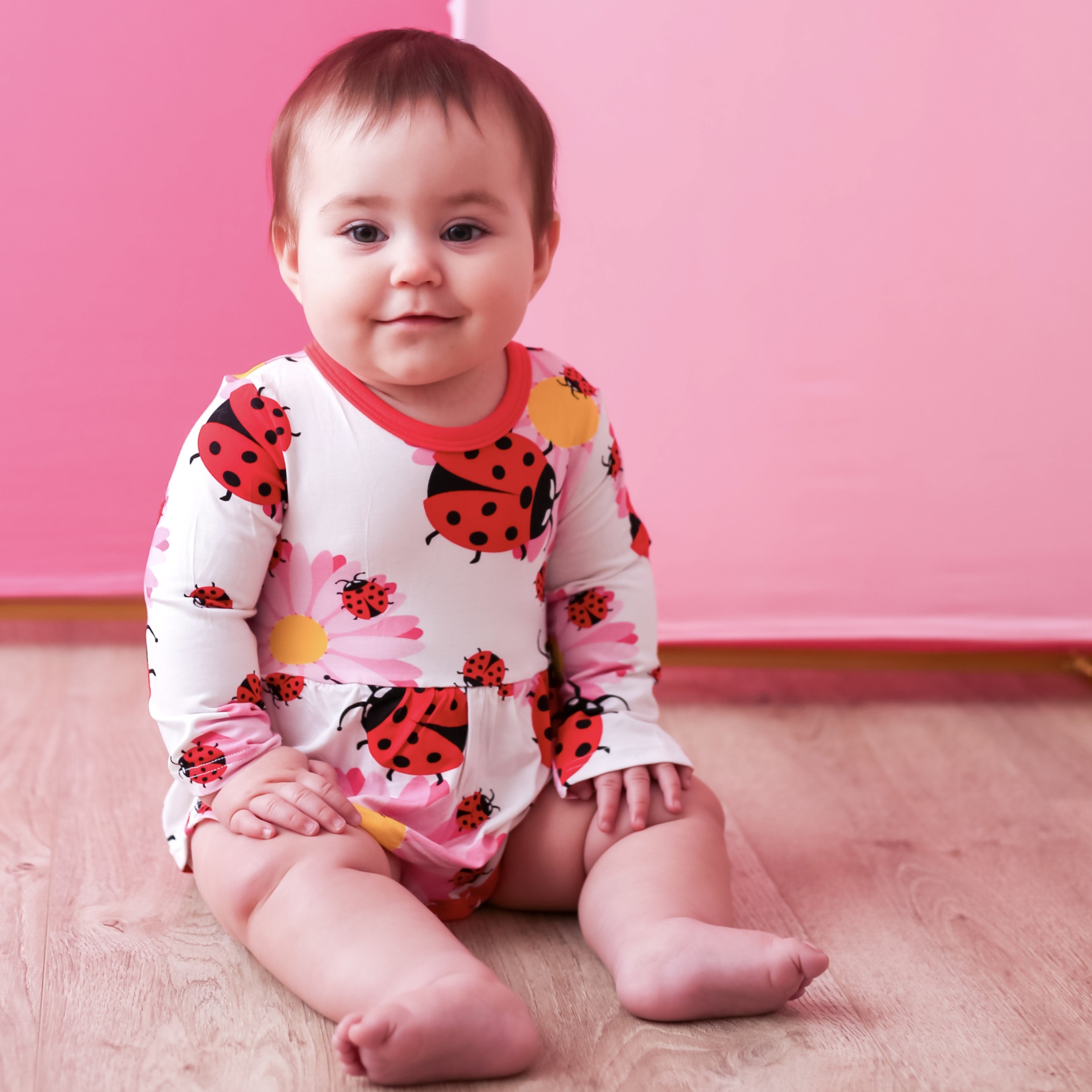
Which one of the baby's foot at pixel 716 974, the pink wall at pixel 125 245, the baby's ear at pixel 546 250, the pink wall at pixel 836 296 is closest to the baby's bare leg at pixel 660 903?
the baby's foot at pixel 716 974

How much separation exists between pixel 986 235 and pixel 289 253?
73cm

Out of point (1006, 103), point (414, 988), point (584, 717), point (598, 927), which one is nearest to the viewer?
point (414, 988)

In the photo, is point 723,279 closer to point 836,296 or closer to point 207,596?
point 836,296

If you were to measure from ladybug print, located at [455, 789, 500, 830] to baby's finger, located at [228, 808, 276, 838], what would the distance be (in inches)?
5.0

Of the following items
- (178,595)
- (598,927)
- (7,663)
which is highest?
(178,595)

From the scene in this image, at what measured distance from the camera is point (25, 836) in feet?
3.00

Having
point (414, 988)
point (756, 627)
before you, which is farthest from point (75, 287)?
point (414, 988)

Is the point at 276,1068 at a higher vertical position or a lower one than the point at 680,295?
lower

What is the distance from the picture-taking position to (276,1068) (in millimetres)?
657

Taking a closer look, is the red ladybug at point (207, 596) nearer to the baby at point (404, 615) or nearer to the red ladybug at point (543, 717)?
the baby at point (404, 615)

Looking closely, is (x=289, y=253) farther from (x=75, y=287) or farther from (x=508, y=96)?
(x=75, y=287)

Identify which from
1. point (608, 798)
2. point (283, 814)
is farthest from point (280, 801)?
point (608, 798)

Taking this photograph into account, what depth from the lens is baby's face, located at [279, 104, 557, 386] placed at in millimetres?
736

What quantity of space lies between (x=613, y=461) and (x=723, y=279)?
38 cm
